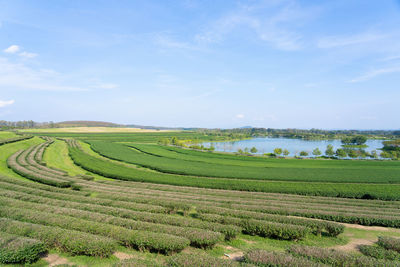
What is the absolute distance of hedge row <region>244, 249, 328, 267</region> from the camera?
7.11 metres

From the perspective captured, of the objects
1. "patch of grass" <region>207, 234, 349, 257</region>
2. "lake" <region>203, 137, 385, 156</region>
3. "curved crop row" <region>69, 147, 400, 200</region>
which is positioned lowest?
"lake" <region>203, 137, 385, 156</region>

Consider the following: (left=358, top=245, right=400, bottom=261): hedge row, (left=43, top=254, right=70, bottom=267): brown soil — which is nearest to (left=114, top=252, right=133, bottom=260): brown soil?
(left=43, top=254, right=70, bottom=267): brown soil

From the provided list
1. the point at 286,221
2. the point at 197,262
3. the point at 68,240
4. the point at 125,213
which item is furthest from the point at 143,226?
the point at 286,221

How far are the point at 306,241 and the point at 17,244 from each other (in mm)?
12943

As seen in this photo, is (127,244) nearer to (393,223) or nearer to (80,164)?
(393,223)

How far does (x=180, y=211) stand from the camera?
14.9 meters

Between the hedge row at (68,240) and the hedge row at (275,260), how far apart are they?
553 cm

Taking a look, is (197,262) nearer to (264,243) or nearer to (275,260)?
(275,260)

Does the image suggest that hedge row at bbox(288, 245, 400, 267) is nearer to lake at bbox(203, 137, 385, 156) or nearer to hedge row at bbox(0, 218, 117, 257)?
hedge row at bbox(0, 218, 117, 257)

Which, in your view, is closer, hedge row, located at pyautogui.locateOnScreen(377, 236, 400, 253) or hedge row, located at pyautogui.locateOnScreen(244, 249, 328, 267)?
hedge row, located at pyautogui.locateOnScreen(244, 249, 328, 267)

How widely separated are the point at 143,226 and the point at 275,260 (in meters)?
6.24

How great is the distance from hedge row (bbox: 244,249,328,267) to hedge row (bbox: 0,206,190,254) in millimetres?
2734

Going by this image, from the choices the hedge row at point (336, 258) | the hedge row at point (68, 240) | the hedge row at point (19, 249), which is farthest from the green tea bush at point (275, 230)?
the hedge row at point (19, 249)

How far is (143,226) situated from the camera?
33.1 feet
